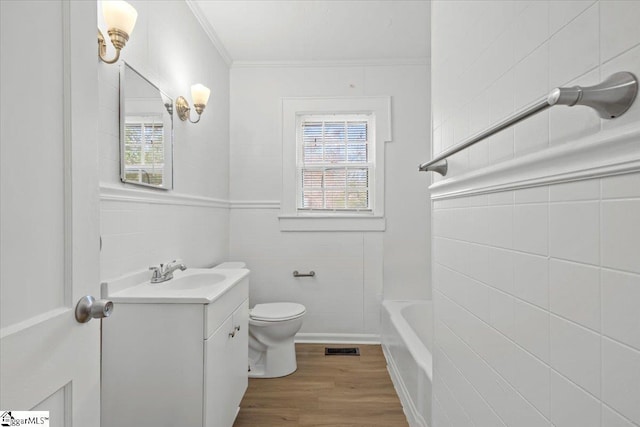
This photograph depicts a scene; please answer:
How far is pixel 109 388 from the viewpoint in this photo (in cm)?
142

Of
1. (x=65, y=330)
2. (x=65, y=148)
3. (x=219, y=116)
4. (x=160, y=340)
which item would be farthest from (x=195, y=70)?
(x=65, y=330)

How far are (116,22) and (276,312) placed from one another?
1.96 metres

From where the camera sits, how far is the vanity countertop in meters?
1.43

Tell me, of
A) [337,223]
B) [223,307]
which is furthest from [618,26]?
[337,223]

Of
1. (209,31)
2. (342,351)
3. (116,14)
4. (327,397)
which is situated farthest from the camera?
(342,351)

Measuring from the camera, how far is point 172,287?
1811mm

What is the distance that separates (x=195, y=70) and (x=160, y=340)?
1845 millimetres

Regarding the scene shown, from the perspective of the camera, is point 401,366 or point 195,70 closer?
point 401,366

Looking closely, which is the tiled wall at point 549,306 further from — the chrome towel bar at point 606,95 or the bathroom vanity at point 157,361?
the bathroom vanity at point 157,361

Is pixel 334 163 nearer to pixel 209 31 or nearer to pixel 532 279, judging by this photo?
pixel 209 31

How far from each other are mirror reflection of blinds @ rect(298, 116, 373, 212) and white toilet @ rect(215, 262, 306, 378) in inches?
43.2

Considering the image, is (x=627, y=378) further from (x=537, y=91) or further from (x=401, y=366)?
(x=401, y=366)

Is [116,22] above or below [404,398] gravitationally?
above

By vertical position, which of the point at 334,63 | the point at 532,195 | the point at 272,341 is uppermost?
the point at 334,63
